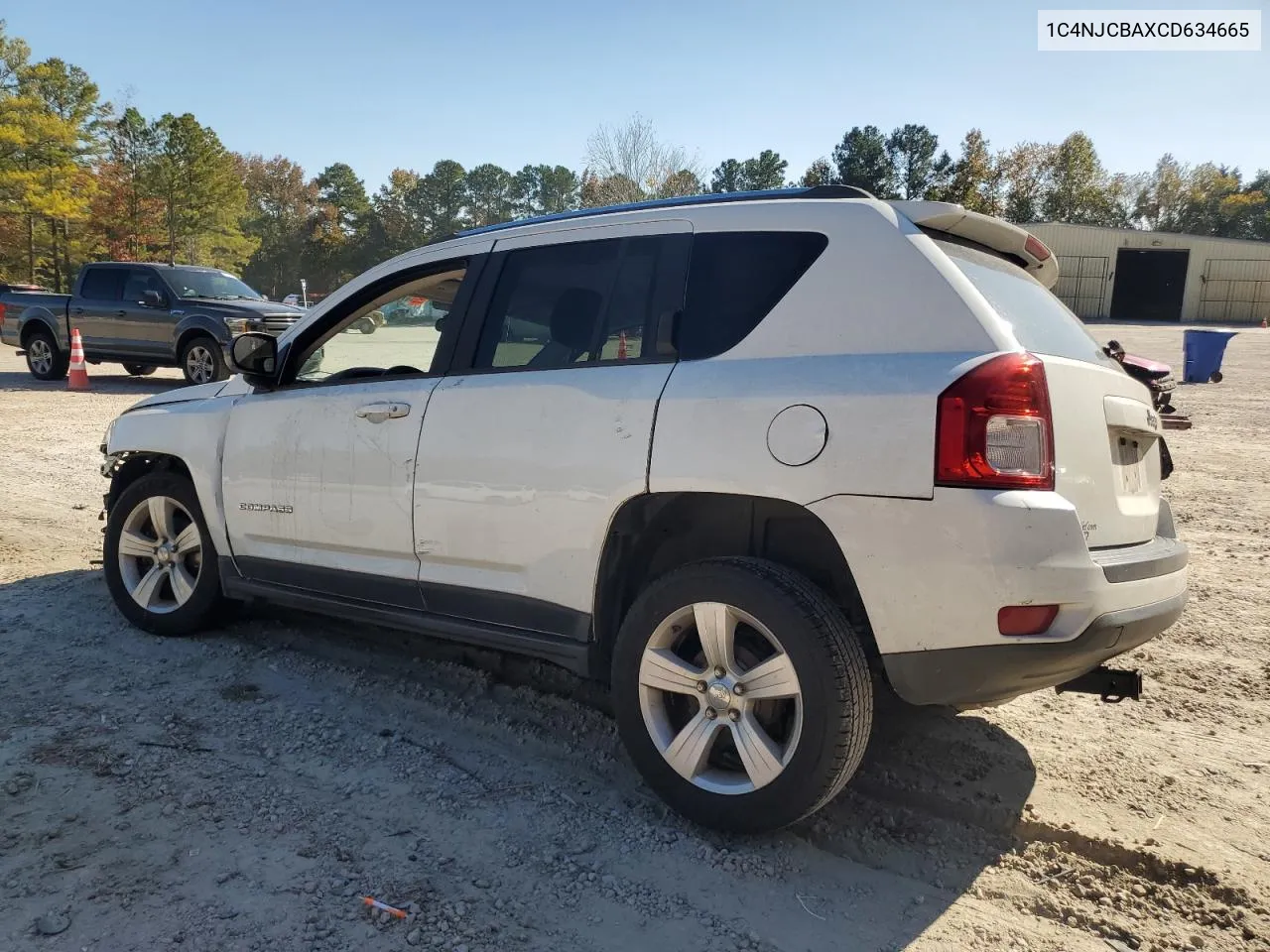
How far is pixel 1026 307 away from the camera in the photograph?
288 centimetres

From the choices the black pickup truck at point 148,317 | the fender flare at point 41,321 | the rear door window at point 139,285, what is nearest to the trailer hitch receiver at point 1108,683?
the black pickup truck at point 148,317

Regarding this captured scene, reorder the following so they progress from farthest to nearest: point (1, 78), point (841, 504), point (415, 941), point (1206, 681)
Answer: point (1, 78) → point (1206, 681) → point (841, 504) → point (415, 941)

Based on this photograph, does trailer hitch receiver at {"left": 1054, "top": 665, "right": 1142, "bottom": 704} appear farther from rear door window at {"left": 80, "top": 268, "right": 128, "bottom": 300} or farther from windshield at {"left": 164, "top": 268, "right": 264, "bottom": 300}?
rear door window at {"left": 80, "top": 268, "right": 128, "bottom": 300}

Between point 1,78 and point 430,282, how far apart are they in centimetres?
5166

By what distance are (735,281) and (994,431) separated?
99 centimetres

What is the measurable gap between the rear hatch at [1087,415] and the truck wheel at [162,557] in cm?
362

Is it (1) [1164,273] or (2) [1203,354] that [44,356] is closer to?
(2) [1203,354]

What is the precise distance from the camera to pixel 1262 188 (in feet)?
239

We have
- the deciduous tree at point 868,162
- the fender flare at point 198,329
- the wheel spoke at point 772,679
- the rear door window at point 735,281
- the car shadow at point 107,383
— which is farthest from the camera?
the deciduous tree at point 868,162

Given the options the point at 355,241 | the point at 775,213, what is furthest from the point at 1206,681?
the point at 355,241

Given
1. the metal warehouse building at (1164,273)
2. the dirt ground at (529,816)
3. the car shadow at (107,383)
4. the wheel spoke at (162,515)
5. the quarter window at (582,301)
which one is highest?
the metal warehouse building at (1164,273)

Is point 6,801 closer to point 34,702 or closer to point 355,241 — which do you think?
point 34,702

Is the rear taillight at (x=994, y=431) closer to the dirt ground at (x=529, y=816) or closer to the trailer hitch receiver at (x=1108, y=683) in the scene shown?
the trailer hitch receiver at (x=1108, y=683)

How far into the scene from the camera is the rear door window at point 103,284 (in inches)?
591
